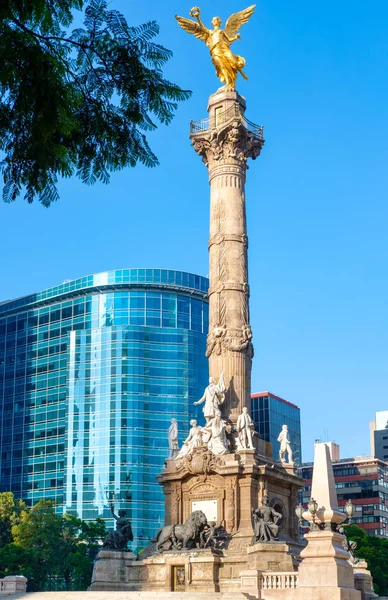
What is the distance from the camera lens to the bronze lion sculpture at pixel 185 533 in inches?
1486

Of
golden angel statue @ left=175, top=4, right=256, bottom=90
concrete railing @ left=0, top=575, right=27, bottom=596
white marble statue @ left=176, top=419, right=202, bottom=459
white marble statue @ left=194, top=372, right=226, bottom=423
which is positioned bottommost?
concrete railing @ left=0, top=575, right=27, bottom=596

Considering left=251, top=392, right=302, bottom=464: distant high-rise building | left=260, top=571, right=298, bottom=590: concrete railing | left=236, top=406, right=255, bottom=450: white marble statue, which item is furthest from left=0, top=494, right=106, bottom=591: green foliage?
left=251, top=392, right=302, bottom=464: distant high-rise building

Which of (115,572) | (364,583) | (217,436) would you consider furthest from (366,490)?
(115,572)

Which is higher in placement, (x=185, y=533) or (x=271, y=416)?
(x=271, y=416)

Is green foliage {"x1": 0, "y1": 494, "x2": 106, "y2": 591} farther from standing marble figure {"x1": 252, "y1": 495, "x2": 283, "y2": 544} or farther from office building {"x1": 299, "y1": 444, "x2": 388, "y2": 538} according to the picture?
office building {"x1": 299, "y1": 444, "x2": 388, "y2": 538}

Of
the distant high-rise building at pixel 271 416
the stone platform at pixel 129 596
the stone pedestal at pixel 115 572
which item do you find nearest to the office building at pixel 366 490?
the distant high-rise building at pixel 271 416

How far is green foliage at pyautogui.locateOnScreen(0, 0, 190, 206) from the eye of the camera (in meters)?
9.54

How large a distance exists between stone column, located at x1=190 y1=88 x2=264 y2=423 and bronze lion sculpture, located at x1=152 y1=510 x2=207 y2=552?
6.45m

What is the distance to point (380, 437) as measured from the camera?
155 m

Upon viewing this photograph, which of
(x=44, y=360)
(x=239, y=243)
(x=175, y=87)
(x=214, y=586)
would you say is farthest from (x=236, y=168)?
(x=44, y=360)

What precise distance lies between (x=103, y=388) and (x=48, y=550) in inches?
1169

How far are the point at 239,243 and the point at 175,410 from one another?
4896 centimetres

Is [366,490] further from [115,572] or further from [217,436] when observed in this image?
[115,572]

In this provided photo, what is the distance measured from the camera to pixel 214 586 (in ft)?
119
